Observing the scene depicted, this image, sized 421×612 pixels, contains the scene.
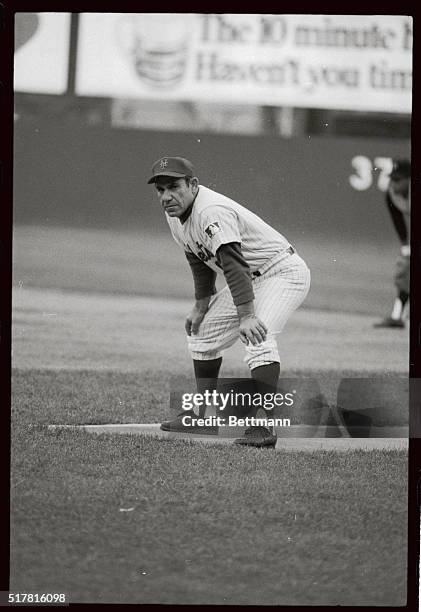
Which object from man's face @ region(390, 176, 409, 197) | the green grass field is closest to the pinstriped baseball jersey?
the green grass field

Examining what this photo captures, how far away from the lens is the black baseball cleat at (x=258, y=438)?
164 inches

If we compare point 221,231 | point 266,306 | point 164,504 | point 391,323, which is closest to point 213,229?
point 221,231

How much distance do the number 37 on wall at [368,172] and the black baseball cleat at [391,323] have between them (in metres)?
1.35

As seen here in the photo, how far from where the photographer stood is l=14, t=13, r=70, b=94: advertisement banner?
379 cm

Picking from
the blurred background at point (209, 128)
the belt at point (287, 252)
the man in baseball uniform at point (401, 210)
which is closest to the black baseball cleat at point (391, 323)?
the blurred background at point (209, 128)

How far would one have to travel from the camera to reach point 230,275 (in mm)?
4258

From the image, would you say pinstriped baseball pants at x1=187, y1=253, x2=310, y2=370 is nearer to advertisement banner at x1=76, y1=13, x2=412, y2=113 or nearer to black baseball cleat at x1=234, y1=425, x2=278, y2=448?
black baseball cleat at x1=234, y1=425, x2=278, y2=448

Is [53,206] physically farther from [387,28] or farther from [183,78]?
[387,28]

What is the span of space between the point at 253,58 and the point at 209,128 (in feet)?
1.40

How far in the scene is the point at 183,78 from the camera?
13.2ft

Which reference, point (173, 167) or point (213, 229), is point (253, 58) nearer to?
point (173, 167)

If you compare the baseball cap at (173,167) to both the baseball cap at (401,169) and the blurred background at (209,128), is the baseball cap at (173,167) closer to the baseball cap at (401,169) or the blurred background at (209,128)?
the blurred background at (209,128)

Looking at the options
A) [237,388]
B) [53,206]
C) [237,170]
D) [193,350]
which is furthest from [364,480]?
[53,206]

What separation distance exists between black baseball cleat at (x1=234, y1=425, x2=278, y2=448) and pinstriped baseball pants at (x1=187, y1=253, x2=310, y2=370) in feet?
1.10
